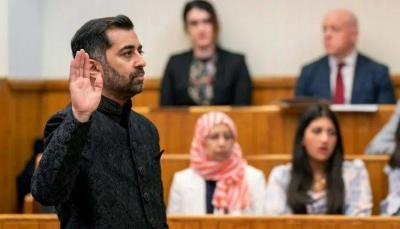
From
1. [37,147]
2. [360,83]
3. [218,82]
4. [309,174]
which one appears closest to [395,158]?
[309,174]

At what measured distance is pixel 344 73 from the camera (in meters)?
2.16

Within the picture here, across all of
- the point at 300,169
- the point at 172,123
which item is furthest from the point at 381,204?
the point at 172,123

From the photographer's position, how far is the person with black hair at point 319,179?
1.63 metres

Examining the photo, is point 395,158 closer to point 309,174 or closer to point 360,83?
point 309,174

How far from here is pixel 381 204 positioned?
1.67 m

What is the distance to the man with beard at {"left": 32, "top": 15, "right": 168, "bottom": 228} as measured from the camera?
827 millimetres

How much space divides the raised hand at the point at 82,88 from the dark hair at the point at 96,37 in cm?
6

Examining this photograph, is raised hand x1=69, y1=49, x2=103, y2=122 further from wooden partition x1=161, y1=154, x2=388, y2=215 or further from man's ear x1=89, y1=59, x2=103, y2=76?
wooden partition x1=161, y1=154, x2=388, y2=215

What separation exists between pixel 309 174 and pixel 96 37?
0.85m

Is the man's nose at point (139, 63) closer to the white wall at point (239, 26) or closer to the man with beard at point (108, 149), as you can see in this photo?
the man with beard at point (108, 149)

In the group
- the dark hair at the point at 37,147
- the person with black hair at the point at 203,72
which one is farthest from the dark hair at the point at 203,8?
the dark hair at the point at 37,147

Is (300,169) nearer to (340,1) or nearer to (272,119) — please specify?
(272,119)

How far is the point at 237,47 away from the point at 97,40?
1.50 meters

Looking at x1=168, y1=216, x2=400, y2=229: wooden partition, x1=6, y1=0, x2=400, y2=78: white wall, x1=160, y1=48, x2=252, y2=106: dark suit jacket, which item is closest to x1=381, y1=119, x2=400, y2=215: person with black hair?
x1=168, y1=216, x2=400, y2=229: wooden partition
